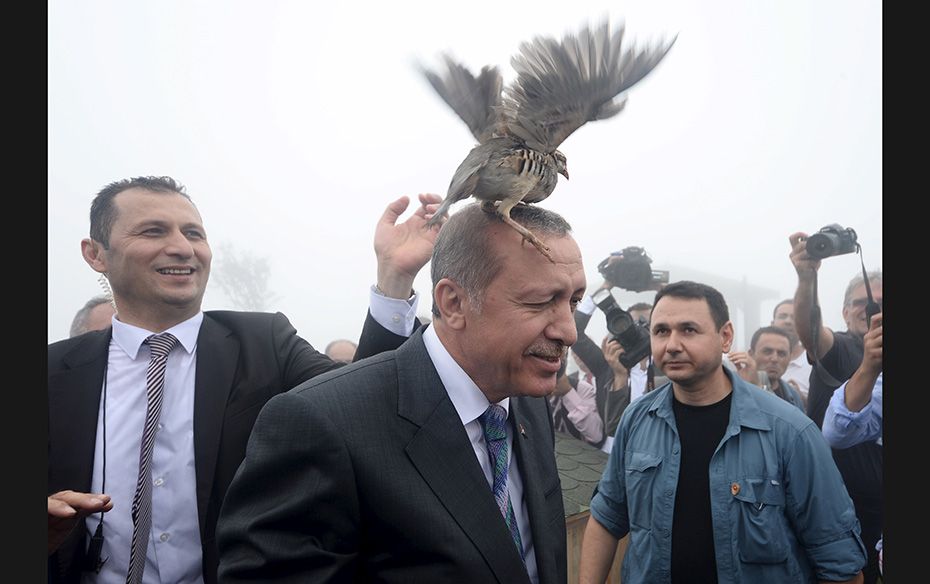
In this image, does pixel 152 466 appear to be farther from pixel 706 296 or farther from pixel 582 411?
pixel 582 411

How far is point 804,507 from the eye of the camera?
8.41 feet

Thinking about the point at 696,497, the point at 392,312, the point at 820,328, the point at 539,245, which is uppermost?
the point at 539,245

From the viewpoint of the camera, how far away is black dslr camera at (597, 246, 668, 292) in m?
5.19

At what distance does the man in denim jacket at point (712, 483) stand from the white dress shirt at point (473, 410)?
3.82 feet

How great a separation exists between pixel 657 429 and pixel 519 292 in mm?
1543

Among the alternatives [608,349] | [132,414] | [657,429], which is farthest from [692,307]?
[132,414]

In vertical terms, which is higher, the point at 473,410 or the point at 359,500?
the point at 473,410

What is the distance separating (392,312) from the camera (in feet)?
7.45

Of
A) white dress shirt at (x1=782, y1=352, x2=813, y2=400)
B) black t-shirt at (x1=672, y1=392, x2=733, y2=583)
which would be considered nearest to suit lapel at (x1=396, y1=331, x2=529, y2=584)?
black t-shirt at (x1=672, y1=392, x2=733, y2=583)

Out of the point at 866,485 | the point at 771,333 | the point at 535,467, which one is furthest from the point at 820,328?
the point at 535,467

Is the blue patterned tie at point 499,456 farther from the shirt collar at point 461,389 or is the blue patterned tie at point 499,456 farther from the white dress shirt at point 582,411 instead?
the white dress shirt at point 582,411

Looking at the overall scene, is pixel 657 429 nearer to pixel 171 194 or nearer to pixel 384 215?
pixel 384 215

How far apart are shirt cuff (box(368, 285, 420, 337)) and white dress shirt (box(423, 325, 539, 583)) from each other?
0.41 metres

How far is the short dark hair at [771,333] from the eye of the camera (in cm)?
511
